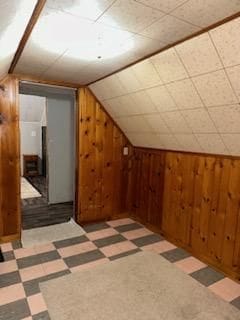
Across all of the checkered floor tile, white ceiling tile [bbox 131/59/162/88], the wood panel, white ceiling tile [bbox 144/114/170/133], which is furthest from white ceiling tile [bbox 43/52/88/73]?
the checkered floor tile

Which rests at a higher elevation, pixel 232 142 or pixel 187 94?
pixel 187 94

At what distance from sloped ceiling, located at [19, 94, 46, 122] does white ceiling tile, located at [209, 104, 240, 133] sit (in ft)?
16.1

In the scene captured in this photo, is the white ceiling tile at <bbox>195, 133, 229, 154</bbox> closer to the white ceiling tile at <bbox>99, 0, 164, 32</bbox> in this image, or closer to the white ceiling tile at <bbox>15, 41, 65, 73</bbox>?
the white ceiling tile at <bbox>99, 0, 164, 32</bbox>

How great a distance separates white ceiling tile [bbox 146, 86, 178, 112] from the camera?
7.45ft

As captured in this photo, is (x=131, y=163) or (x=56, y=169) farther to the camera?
(x=56, y=169)

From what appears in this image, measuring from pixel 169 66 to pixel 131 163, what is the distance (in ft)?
6.78

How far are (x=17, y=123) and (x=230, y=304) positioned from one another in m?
2.88

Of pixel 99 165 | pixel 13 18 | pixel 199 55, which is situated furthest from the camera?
pixel 99 165

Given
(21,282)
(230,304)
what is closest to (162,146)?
(230,304)

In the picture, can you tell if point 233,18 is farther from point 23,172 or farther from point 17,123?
point 23,172

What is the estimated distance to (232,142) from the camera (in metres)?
2.14

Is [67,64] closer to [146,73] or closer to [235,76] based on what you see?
[146,73]

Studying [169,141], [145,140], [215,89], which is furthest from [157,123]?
[215,89]

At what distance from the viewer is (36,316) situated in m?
1.73
